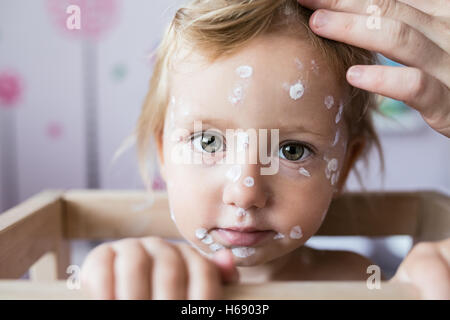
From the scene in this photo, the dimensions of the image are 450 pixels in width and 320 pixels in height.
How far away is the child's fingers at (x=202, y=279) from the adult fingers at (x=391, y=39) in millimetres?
320

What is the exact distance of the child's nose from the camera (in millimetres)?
518

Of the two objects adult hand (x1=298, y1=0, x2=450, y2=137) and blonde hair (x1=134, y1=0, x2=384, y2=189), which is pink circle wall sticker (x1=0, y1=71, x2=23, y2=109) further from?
Result: adult hand (x1=298, y1=0, x2=450, y2=137)

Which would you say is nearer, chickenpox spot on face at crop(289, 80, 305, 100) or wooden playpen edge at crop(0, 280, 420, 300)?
wooden playpen edge at crop(0, 280, 420, 300)

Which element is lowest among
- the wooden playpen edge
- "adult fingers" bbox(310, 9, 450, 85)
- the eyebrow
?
the wooden playpen edge

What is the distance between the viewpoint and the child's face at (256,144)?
536mm

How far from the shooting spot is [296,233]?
1.94 feet

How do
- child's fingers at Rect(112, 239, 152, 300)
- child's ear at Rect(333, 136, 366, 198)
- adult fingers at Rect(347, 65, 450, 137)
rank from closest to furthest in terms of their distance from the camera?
1. child's fingers at Rect(112, 239, 152, 300)
2. adult fingers at Rect(347, 65, 450, 137)
3. child's ear at Rect(333, 136, 366, 198)

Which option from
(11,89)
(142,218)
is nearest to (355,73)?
(142,218)

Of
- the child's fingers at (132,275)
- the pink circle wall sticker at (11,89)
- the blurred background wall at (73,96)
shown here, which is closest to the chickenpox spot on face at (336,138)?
the child's fingers at (132,275)

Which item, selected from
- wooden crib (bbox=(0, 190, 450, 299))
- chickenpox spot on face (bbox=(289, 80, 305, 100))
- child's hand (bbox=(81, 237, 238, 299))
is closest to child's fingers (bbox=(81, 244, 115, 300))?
child's hand (bbox=(81, 237, 238, 299))

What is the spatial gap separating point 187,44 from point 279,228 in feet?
0.86

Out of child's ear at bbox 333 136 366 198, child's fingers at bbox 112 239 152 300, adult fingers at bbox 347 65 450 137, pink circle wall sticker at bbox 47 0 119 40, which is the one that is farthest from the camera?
pink circle wall sticker at bbox 47 0 119 40

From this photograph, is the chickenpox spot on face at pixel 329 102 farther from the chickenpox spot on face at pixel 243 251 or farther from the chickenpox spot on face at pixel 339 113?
the chickenpox spot on face at pixel 243 251
